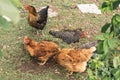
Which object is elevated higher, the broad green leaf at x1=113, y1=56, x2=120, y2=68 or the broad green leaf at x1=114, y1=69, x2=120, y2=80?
the broad green leaf at x1=113, y1=56, x2=120, y2=68

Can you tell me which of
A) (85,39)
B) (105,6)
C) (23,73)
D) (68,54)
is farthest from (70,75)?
(105,6)

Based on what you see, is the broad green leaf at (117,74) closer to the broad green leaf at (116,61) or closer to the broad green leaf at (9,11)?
the broad green leaf at (116,61)

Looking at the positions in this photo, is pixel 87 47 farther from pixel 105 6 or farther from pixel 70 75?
pixel 105 6

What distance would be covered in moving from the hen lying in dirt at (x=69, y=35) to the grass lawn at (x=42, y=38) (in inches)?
3.3

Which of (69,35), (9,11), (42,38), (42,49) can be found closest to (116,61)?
(9,11)

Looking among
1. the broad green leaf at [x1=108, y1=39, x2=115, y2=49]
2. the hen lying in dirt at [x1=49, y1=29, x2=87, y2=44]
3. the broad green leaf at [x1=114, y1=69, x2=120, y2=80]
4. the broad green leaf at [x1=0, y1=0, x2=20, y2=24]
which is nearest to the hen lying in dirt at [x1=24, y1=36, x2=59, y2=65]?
the hen lying in dirt at [x1=49, y1=29, x2=87, y2=44]

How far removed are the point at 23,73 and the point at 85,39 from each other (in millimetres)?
1430

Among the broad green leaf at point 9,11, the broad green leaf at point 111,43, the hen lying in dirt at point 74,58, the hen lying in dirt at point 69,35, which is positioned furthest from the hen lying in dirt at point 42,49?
the broad green leaf at point 9,11

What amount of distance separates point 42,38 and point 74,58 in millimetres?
1092

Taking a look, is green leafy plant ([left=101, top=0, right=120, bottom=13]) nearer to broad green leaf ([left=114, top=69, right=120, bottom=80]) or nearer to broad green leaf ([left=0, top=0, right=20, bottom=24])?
broad green leaf ([left=114, top=69, right=120, bottom=80])

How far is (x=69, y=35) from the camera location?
4574 mm

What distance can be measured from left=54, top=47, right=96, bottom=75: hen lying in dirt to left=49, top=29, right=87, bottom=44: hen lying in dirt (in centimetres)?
68

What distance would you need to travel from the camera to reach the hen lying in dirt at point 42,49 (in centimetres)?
391

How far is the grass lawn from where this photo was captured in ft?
12.8
